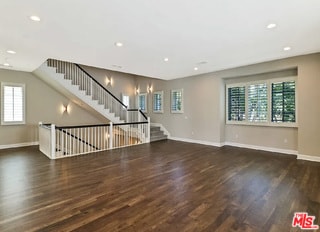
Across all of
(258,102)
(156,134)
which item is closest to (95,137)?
(156,134)

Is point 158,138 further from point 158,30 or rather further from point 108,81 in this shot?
point 158,30

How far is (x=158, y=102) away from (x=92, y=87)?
11.3 feet

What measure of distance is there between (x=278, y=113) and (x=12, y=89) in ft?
32.4

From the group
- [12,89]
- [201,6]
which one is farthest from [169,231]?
[12,89]

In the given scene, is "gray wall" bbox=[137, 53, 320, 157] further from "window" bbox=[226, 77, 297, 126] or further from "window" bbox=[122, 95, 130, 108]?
"window" bbox=[122, 95, 130, 108]

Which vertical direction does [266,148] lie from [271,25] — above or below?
below

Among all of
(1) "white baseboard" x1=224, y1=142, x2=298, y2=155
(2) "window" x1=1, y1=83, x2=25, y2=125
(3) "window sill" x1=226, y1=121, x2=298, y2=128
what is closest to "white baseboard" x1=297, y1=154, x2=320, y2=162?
(1) "white baseboard" x1=224, y1=142, x2=298, y2=155

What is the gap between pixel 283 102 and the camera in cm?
614

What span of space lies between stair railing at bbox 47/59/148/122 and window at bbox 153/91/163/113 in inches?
43.8

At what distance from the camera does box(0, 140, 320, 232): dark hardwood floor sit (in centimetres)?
240

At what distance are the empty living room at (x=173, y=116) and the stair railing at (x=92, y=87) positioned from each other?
61mm

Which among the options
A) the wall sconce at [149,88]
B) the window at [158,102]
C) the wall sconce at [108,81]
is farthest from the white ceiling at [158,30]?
the wall sconce at [149,88]

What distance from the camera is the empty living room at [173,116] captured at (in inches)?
106

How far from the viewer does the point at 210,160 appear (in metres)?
5.39
